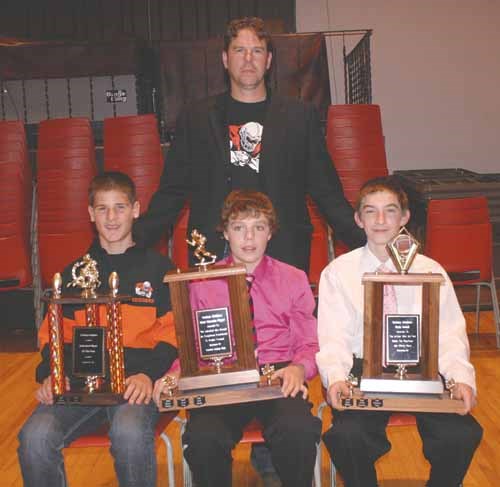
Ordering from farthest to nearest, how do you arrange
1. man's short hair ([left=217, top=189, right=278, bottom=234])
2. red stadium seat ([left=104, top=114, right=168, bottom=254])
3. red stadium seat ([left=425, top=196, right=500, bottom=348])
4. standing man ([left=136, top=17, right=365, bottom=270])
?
1. red stadium seat ([left=104, top=114, right=168, bottom=254])
2. red stadium seat ([left=425, top=196, right=500, bottom=348])
3. standing man ([left=136, top=17, right=365, bottom=270])
4. man's short hair ([left=217, top=189, right=278, bottom=234])

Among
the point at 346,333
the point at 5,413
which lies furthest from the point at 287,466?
the point at 5,413

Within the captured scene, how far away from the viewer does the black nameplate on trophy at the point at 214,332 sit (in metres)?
1.97

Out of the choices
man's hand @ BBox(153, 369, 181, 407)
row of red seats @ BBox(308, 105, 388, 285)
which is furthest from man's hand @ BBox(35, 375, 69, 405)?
row of red seats @ BBox(308, 105, 388, 285)

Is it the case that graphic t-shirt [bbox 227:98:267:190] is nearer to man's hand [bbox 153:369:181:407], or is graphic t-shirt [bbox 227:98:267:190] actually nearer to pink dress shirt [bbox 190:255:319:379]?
pink dress shirt [bbox 190:255:319:379]

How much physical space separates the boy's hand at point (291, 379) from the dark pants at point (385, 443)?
0.48ft

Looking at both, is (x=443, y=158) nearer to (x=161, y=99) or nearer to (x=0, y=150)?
(x=161, y=99)

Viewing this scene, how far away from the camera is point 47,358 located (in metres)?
2.12

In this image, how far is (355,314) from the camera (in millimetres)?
2230

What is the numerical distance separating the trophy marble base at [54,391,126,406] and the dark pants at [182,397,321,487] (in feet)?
0.69

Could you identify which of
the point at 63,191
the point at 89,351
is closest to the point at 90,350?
the point at 89,351

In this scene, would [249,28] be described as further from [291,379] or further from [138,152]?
[138,152]

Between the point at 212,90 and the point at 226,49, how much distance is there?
11.9 ft

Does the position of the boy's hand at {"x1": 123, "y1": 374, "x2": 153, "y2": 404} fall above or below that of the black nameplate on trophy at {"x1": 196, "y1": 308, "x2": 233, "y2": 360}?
below

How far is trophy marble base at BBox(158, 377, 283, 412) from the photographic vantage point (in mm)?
1899
